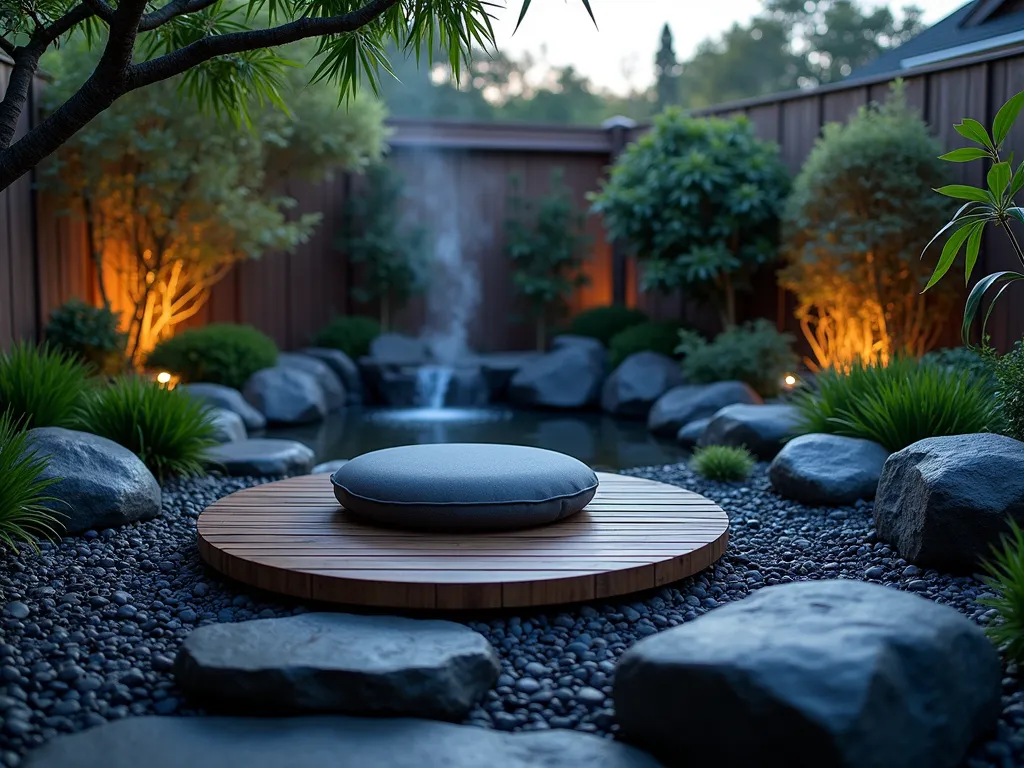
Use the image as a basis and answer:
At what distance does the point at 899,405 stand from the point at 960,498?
4.65 ft

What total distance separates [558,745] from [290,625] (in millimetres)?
948

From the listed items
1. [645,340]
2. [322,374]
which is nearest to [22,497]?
[322,374]

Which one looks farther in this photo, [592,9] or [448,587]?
[592,9]

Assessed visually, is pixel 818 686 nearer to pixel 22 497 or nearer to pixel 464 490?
pixel 464 490

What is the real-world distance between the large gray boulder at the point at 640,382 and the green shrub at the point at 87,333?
15.9 feet

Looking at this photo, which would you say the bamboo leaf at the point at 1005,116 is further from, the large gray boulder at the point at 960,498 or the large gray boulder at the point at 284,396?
the large gray boulder at the point at 284,396

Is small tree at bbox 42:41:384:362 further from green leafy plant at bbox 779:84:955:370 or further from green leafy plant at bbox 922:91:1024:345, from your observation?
green leafy plant at bbox 922:91:1024:345

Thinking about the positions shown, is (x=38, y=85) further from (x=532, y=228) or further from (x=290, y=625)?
(x=290, y=625)

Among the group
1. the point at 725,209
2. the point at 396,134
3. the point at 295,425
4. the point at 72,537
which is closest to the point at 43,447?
the point at 72,537

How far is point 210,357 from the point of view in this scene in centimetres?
938

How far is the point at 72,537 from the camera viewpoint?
13.6 ft

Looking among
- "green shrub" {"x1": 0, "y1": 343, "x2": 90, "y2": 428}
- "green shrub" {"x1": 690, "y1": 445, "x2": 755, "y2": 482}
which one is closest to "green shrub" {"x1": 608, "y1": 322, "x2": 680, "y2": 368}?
"green shrub" {"x1": 690, "y1": 445, "x2": 755, "y2": 482}

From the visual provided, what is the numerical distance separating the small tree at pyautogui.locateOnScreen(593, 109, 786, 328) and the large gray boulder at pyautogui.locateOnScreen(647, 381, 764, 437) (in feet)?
3.54

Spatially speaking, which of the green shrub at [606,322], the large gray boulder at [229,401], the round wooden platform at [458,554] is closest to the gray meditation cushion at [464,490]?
the round wooden platform at [458,554]
